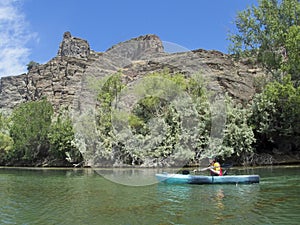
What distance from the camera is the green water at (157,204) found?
13.4 m

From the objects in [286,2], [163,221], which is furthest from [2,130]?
[163,221]

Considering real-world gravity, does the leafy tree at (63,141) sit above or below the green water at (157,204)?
above

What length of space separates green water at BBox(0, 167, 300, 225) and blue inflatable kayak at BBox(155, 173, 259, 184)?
24.2 inches

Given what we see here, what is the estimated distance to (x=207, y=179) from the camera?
23609 millimetres

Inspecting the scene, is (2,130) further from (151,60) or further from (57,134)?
(151,60)

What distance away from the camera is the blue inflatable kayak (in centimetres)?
2281

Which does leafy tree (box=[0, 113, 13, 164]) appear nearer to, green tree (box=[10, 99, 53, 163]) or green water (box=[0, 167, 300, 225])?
green tree (box=[10, 99, 53, 163])

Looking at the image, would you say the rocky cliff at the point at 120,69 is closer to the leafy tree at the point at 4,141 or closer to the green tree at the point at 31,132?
the green tree at the point at 31,132

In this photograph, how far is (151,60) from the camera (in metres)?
75.1

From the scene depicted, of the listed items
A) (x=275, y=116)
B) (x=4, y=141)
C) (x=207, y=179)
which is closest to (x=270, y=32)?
(x=275, y=116)

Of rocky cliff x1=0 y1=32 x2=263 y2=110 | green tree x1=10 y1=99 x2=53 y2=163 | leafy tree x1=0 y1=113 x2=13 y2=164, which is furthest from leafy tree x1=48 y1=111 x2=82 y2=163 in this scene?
rocky cliff x1=0 y1=32 x2=263 y2=110

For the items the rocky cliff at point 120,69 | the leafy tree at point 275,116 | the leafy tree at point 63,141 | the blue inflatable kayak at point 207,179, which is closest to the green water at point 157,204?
the blue inflatable kayak at point 207,179

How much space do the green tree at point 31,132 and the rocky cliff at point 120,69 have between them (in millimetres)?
13062

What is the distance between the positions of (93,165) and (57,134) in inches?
311
